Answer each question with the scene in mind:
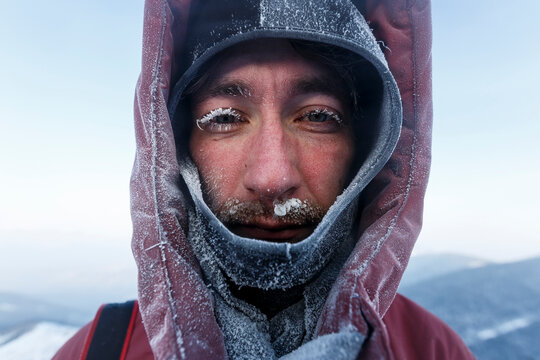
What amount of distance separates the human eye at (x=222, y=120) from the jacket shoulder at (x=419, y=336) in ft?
3.22

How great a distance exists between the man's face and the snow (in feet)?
8.21

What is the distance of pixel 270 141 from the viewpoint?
1.03 meters

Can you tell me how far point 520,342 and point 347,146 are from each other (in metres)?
3.41

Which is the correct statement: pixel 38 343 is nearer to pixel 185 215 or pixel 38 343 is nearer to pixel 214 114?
pixel 185 215

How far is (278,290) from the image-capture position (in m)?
1.01

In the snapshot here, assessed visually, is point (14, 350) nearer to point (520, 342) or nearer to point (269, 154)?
point (269, 154)

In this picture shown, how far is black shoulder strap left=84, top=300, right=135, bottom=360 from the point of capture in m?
1.13

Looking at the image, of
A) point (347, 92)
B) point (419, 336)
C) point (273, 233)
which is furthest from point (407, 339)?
point (347, 92)

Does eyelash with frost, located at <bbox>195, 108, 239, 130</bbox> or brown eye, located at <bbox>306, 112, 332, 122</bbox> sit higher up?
eyelash with frost, located at <bbox>195, 108, 239, 130</bbox>

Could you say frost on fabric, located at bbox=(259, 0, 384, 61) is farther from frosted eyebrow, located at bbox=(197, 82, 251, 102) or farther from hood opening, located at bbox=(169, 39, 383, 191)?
frosted eyebrow, located at bbox=(197, 82, 251, 102)

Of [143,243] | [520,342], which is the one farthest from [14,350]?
[520,342]

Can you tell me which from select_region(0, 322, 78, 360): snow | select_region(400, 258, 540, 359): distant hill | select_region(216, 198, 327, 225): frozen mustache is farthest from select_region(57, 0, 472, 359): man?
select_region(400, 258, 540, 359): distant hill

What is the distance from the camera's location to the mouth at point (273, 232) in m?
1.01

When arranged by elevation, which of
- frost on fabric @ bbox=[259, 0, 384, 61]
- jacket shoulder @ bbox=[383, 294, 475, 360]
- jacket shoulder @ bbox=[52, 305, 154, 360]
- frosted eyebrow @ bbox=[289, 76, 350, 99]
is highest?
frost on fabric @ bbox=[259, 0, 384, 61]
